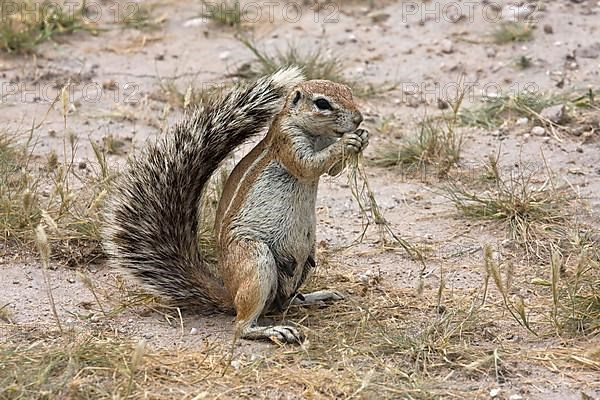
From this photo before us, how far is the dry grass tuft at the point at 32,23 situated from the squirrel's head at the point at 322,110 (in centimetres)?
410

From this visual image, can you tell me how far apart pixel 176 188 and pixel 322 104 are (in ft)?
2.47

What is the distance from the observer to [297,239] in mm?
4777

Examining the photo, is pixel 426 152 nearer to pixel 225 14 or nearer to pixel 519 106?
pixel 519 106

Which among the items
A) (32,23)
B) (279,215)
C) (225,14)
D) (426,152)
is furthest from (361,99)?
(279,215)

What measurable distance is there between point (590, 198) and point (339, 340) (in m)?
2.30

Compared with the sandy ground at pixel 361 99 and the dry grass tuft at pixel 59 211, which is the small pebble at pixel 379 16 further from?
the dry grass tuft at pixel 59 211

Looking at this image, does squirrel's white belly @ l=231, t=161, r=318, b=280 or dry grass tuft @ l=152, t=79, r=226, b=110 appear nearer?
squirrel's white belly @ l=231, t=161, r=318, b=280

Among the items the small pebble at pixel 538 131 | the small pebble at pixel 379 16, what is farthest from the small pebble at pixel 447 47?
the small pebble at pixel 538 131

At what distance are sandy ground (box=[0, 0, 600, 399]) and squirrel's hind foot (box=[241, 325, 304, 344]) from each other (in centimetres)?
6

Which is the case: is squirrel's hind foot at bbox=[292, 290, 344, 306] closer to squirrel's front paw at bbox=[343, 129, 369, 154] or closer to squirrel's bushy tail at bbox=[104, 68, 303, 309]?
squirrel's bushy tail at bbox=[104, 68, 303, 309]

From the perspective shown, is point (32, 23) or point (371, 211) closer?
point (371, 211)

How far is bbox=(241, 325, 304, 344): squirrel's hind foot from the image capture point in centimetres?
459

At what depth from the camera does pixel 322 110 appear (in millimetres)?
4723

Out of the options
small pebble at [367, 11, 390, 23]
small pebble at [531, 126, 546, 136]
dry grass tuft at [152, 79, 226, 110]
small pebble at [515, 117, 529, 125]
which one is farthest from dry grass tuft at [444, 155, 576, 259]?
small pebble at [367, 11, 390, 23]
